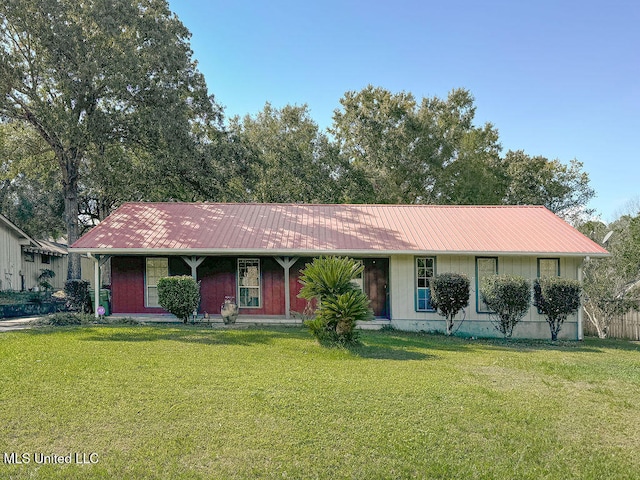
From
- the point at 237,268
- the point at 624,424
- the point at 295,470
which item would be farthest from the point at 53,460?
the point at 237,268

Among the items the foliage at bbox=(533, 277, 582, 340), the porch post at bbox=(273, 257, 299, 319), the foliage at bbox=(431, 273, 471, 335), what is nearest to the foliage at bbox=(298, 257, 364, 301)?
the foliage at bbox=(431, 273, 471, 335)

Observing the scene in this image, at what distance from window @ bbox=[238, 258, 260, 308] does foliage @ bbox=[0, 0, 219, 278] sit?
7.58m

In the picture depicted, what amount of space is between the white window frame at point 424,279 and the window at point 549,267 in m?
3.21

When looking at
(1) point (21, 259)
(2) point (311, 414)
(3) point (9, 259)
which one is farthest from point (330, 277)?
(1) point (21, 259)

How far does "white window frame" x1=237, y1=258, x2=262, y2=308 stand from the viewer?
15.4 metres

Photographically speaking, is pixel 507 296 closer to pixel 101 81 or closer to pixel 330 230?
pixel 330 230

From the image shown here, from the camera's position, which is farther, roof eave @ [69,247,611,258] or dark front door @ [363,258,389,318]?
dark front door @ [363,258,389,318]

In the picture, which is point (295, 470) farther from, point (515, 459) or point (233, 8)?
point (233, 8)

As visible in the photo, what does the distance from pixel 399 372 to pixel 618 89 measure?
1383 centimetres

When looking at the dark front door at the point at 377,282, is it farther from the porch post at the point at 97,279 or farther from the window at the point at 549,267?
the porch post at the point at 97,279

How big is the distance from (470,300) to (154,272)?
1008cm

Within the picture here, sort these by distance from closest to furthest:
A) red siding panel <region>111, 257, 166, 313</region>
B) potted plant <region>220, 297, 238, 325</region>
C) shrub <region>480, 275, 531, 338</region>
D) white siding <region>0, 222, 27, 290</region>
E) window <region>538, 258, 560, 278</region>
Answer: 1. shrub <region>480, 275, 531, 338</region>
2. potted plant <region>220, 297, 238, 325</region>
3. window <region>538, 258, 560, 278</region>
4. red siding panel <region>111, 257, 166, 313</region>
5. white siding <region>0, 222, 27, 290</region>

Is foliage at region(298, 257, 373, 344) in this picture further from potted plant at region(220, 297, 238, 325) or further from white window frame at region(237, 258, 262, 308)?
white window frame at region(237, 258, 262, 308)

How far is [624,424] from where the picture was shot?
5.62 m
